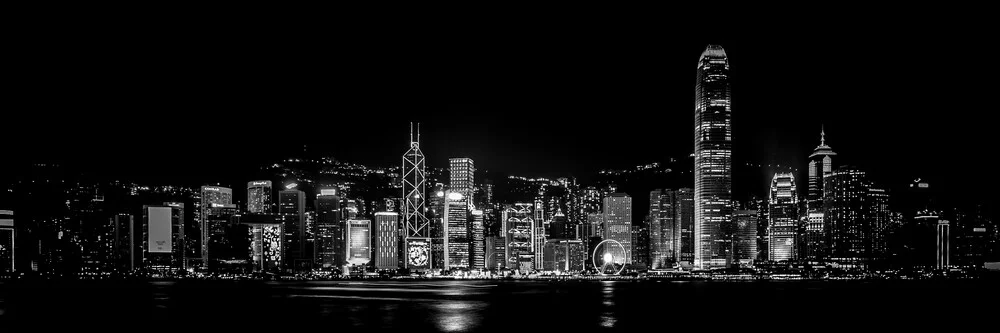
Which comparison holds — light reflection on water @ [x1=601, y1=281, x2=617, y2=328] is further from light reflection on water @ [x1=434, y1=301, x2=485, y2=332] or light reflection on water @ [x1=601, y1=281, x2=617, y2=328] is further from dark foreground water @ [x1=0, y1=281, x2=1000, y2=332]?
light reflection on water @ [x1=434, y1=301, x2=485, y2=332]

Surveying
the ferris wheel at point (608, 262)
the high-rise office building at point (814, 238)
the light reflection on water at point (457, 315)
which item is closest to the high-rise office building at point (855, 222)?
the high-rise office building at point (814, 238)

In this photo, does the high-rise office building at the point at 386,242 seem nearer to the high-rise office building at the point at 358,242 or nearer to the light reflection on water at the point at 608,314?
the high-rise office building at the point at 358,242

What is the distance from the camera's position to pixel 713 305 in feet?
257

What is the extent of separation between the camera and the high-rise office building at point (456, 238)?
18838 cm

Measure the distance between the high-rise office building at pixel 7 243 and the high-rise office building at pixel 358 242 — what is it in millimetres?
59478

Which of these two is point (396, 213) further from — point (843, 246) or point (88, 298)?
point (88, 298)

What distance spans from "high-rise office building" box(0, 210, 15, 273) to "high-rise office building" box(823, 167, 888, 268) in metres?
144

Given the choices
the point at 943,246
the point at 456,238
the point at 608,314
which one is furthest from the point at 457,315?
the point at 943,246

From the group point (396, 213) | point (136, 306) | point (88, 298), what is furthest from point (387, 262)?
point (136, 306)

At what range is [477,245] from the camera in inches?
7579

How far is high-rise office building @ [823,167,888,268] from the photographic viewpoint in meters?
175

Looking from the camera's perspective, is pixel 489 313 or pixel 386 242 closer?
pixel 489 313

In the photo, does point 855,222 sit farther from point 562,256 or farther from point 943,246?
point 562,256

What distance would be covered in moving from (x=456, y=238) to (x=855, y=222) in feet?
253
